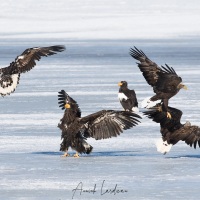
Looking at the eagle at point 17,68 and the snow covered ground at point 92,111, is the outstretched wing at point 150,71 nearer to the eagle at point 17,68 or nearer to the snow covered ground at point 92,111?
the snow covered ground at point 92,111

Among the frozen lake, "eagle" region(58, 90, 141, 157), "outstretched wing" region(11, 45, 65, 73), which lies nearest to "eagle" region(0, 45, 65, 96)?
"outstretched wing" region(11, 45, 65, 73)

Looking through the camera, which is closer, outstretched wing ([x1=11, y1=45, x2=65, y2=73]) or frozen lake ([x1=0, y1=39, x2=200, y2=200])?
frozen lake ([x1=0, y1=39, x2=200, y2=200])

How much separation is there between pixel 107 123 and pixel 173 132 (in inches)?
23.2

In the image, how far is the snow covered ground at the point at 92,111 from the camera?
5.84m

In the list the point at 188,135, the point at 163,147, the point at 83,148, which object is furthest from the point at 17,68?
the point at 188,135

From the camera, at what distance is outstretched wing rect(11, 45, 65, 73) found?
348 inches

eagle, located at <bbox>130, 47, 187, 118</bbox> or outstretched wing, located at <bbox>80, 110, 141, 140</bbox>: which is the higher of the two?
eagle, located at <bbox>130, 47, 187, 118</bbox>

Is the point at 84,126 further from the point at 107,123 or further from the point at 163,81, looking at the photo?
the point at 163,81

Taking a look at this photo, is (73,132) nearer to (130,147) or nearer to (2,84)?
(130,147)

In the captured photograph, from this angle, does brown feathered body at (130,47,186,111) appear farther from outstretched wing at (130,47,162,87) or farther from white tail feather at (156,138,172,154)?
white tail feather at (156,138,172,154)

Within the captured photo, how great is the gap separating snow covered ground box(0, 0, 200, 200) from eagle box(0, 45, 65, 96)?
1.51 feet

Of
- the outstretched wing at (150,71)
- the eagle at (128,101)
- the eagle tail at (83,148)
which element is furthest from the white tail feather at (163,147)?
the eagle at (128,101)

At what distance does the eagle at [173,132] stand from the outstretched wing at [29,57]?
1922 mm
